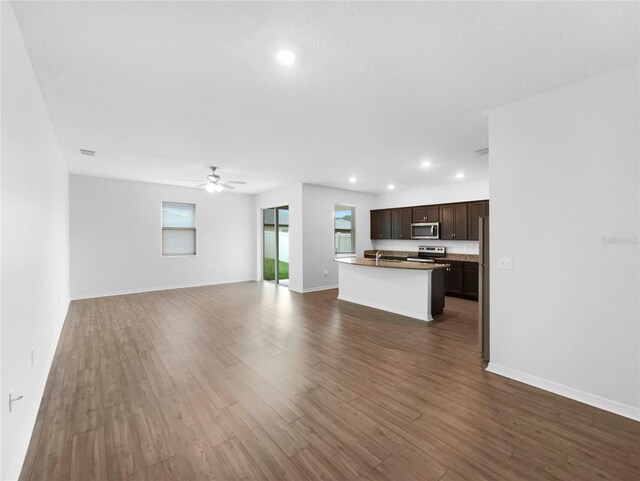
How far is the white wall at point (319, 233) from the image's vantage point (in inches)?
272

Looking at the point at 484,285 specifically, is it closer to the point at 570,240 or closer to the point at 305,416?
the point at 570,240

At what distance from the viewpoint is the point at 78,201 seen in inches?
239

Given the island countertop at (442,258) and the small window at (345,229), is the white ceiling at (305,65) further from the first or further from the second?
the small window at (345,229)

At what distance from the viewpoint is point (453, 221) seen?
673cm

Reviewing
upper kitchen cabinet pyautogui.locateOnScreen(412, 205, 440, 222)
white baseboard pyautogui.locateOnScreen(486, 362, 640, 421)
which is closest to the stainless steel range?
upper kitchen cabinet pyautogui.locateOnScreen(412, 205, 440, 222)

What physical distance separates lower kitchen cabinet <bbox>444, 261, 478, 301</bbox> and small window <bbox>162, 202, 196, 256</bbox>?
268 inches

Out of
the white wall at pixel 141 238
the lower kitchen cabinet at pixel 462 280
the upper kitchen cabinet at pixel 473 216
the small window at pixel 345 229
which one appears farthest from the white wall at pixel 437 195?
the white wall at pixel 141 238

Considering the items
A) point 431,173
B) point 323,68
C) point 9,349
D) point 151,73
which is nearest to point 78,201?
point 151,73

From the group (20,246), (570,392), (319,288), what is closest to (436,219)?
(319,288)

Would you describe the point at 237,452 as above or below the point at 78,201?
below

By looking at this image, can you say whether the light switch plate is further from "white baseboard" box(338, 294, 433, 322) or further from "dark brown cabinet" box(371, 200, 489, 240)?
"dark brown cabinet" box(371, 200, 489, 240)

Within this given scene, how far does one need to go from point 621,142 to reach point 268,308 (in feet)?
16.8

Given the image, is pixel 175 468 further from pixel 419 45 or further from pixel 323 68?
pixel 419 45

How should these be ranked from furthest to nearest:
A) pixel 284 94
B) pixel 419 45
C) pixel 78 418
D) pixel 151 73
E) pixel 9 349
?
pixel 284 94
pixel 151 73
pixel 78 418
pixel 419 45
pixel 9 349
